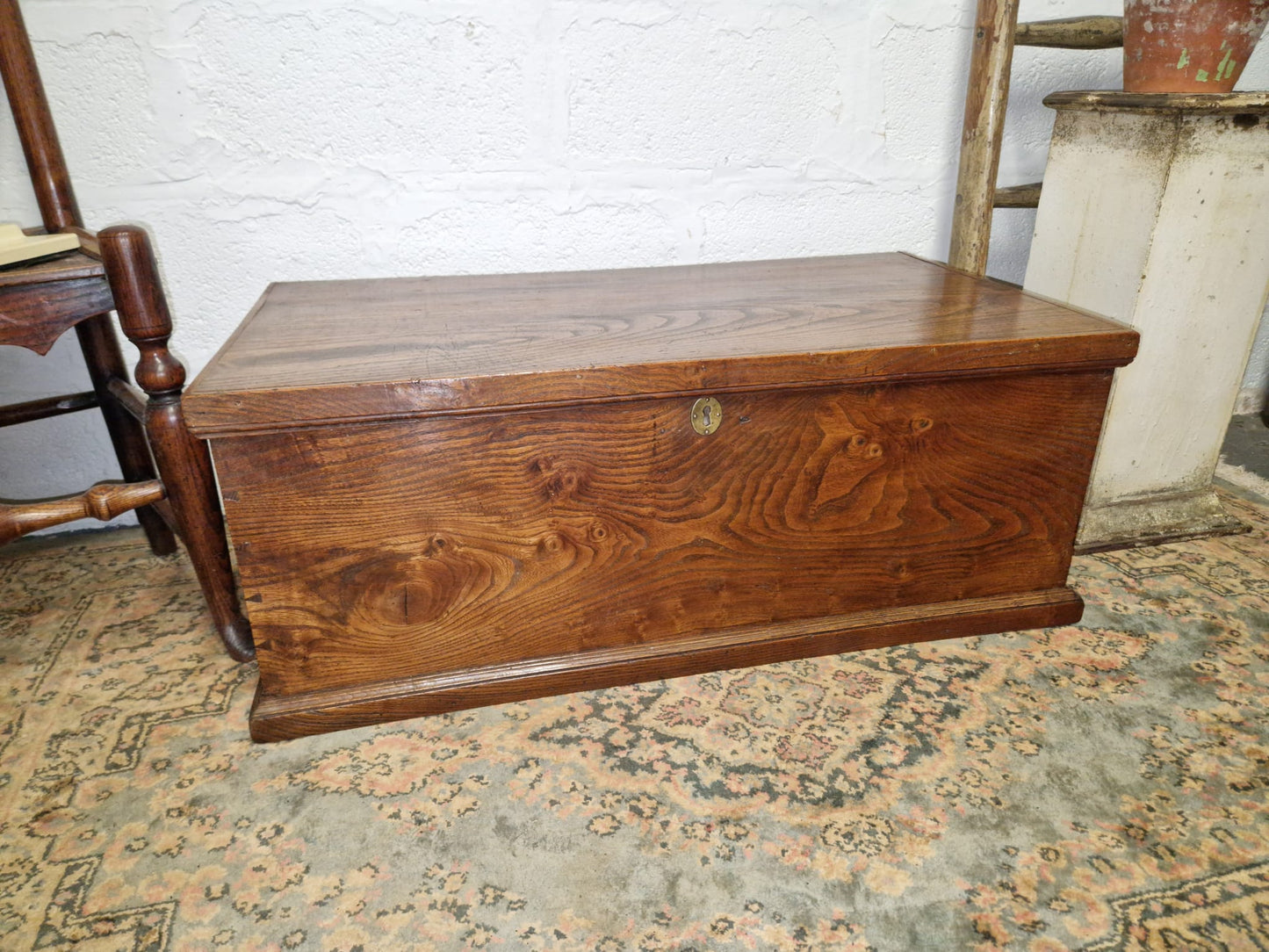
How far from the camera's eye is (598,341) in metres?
1.22

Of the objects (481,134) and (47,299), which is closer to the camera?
(47,299)

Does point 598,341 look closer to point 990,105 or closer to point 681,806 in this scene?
point 681,806

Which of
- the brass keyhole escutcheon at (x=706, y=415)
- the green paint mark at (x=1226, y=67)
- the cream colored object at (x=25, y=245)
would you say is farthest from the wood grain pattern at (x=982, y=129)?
the cream colored object at (x=25, y=245)

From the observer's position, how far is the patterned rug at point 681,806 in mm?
948

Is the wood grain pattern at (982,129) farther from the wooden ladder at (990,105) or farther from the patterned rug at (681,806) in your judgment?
the patterned rug at (681,806)

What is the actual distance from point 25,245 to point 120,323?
16 centimetres

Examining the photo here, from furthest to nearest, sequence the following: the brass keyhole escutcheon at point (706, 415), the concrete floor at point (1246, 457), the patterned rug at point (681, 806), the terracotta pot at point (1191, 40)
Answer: the concrete floor at point (1246, 457) < the terracotta pot at point (1191, 40) < the brass keyhole escutcheon at point (706, 415) < the patterned rug at point (681, 806)

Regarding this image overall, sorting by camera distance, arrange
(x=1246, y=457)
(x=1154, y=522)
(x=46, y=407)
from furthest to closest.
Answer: (x=1246, y=457) → (x=1154, y=522) → (x=46, y=407)

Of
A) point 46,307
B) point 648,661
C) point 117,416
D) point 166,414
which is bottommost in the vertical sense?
point 648,661

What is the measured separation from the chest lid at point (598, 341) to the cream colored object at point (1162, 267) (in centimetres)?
27

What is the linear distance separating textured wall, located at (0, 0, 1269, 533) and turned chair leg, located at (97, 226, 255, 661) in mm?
448

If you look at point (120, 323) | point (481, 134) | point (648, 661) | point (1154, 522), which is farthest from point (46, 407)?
point (1154, 522)

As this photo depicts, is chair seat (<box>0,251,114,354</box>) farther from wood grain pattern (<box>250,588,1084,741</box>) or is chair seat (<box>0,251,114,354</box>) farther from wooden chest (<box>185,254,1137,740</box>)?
wood grain pattern (<box>250,588,1084,741</box>)

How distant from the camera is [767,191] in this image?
182 cm
